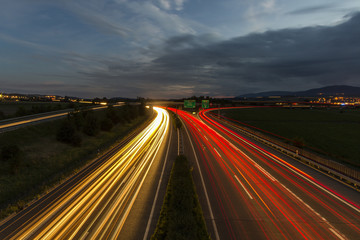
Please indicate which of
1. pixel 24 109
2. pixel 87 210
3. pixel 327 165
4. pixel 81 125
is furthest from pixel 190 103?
pixel 87 210

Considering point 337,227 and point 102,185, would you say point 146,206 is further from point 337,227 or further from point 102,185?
point 337,227

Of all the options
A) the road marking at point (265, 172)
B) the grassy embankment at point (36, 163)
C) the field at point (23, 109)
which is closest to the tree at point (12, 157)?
the grassy embankment at point (36, 163)

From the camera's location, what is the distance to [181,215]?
1369cm

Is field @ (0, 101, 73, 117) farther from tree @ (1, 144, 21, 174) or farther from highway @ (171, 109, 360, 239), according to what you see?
highway @ (171, 109, 360, 239)

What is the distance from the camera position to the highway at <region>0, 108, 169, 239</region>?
12742 mm

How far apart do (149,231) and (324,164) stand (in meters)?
24.4

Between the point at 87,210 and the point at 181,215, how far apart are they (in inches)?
315

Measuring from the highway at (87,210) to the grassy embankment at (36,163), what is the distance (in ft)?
7.98

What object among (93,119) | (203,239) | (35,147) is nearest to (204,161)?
(203,239)

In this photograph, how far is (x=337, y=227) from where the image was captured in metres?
13.2

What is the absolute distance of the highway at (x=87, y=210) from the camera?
12742 millimetres

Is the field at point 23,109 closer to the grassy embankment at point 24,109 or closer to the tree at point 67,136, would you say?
the grassy embankment at point 24,109

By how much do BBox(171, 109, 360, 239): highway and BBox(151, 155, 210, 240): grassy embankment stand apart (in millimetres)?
929

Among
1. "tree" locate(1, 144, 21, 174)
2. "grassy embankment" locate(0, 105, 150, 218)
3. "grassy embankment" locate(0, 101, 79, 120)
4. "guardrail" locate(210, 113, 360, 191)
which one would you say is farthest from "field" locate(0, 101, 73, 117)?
"guardrail" locate(210, 113, 360, 191)
